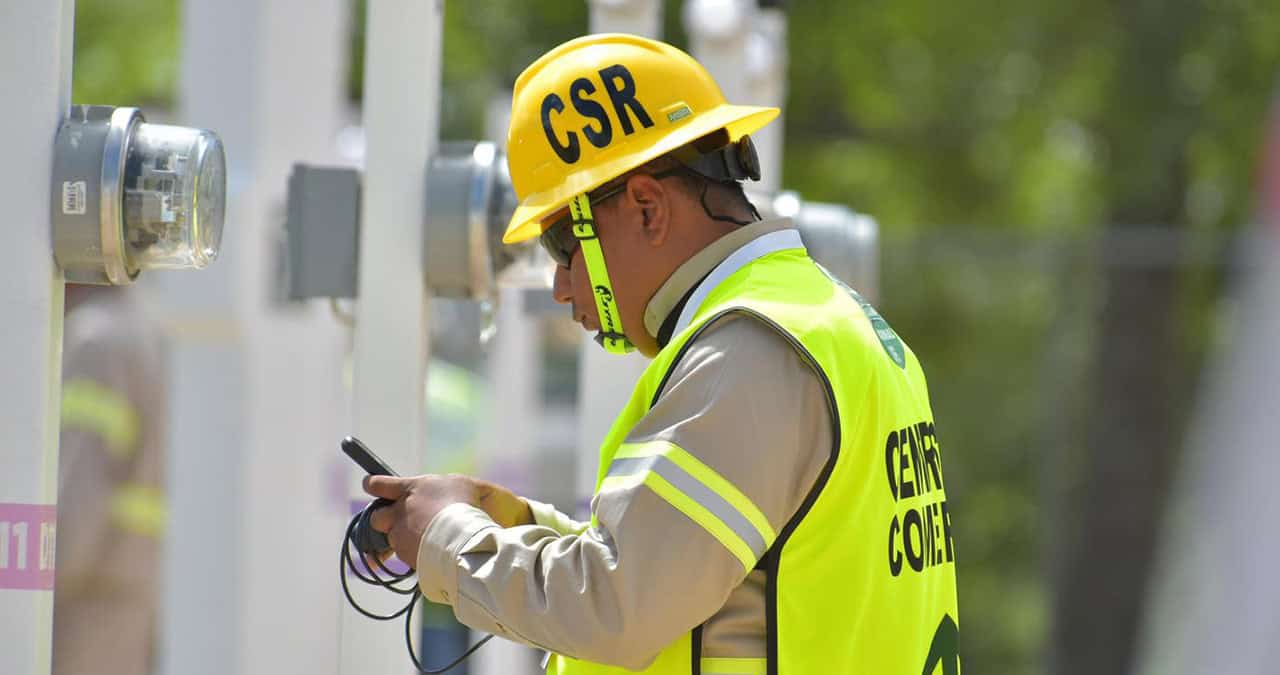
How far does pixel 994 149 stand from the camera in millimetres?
13008

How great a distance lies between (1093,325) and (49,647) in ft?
29.7

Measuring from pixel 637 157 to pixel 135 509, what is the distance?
477cm

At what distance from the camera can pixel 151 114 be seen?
7.77 meters

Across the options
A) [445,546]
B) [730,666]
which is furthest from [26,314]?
[730,666]

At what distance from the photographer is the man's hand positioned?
8.30ft

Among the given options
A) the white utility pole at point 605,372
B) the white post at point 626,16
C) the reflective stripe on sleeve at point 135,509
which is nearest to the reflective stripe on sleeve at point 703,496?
the white utility pole at point 605,372

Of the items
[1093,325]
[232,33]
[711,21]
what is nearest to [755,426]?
[711,21]

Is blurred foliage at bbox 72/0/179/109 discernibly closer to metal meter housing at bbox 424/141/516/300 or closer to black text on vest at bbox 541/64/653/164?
metal meter housing at bbox 424/141/516/300

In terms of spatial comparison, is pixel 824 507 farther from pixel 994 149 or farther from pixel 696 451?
pixel 994 149

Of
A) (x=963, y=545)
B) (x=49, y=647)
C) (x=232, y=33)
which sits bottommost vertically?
(x=963, y=545)

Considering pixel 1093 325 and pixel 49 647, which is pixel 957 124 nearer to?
pixel 1093 325

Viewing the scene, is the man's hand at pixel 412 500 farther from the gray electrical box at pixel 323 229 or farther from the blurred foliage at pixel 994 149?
the blurred foliage at pixel 994 149

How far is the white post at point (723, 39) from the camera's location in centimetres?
468

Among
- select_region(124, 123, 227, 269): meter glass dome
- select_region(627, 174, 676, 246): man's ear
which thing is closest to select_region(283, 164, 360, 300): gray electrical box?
select_region(124, 123, 227, 269): meter glass dome
